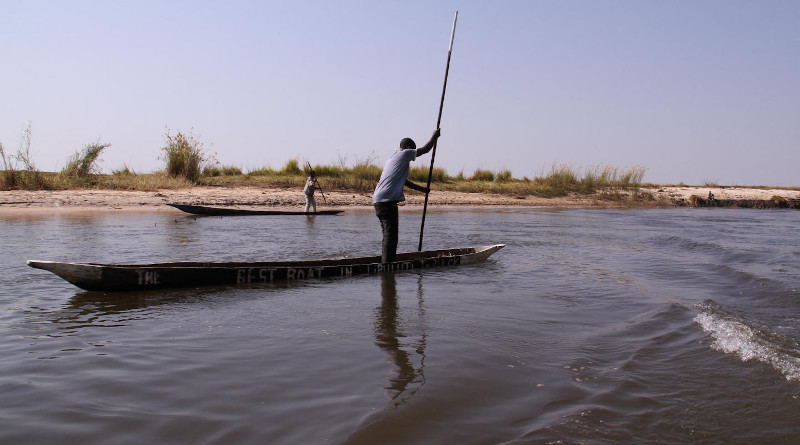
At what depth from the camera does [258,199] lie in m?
22.4

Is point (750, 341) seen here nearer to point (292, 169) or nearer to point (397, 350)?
point (397, 350)

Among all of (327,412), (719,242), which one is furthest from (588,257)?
(327,412)

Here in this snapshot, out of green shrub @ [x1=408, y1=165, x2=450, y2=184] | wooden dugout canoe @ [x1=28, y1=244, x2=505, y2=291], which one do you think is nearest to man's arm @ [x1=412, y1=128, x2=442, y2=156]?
wooden dugout canoe @ [x1=28, y1=244, x2=505, y2=291]

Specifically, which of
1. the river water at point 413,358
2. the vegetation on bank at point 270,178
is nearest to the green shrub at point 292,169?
the vegetation on bank at point 270,178

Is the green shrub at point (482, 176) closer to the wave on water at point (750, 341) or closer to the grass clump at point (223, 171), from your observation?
the grass clump at point (223, 171)

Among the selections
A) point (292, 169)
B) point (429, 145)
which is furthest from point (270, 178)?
point (429, 145)

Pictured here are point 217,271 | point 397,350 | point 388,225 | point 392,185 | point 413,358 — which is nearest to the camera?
point 413,358

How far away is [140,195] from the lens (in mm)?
20938

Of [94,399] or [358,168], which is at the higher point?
[358,168]

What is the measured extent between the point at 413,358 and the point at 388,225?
4276 mm

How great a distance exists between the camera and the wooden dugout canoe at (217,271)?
6306 mm

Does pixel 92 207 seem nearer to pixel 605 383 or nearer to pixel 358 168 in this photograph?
pixel 358 168

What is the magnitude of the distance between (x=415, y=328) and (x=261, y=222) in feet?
40.4

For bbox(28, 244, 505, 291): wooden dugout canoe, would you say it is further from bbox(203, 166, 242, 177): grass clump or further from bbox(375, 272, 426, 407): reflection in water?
bbox(203, 166, 242, 177): grass clump
